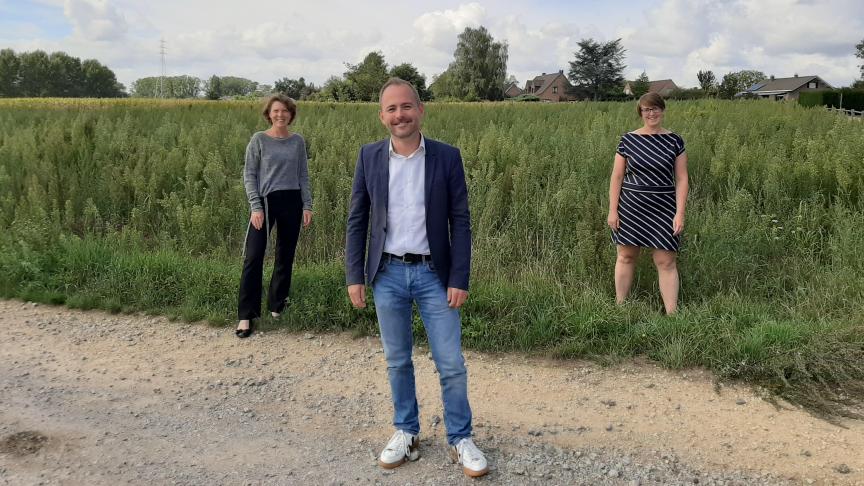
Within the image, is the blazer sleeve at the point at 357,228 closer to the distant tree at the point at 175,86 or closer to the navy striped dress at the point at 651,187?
the navy striped dress at the point at 651,187

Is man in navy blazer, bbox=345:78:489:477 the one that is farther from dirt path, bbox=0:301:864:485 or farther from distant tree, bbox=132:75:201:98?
distant tree, bbox=132:75:201:98

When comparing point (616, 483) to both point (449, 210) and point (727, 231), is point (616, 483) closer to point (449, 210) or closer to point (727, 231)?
point (449, 210)

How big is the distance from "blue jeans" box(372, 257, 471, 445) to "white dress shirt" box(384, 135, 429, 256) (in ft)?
0.33

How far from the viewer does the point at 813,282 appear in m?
5.61

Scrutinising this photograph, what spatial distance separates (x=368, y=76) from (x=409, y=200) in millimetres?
52304

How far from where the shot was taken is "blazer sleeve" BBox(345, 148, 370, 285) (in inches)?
126

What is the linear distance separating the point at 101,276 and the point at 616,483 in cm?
550

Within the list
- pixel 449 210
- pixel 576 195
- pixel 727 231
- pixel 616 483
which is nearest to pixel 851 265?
pixel 727 231

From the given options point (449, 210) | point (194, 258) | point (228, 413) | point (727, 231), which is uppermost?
point (449, 210)

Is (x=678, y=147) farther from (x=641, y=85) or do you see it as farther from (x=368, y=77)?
(x=641, y=85)

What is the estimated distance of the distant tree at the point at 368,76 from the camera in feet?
170

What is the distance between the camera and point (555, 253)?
642cm

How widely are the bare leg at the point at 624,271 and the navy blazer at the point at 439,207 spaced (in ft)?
8.50

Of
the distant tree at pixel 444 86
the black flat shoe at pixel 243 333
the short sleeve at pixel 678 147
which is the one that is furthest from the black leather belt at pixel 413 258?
the distant tree at pixel 444 86
